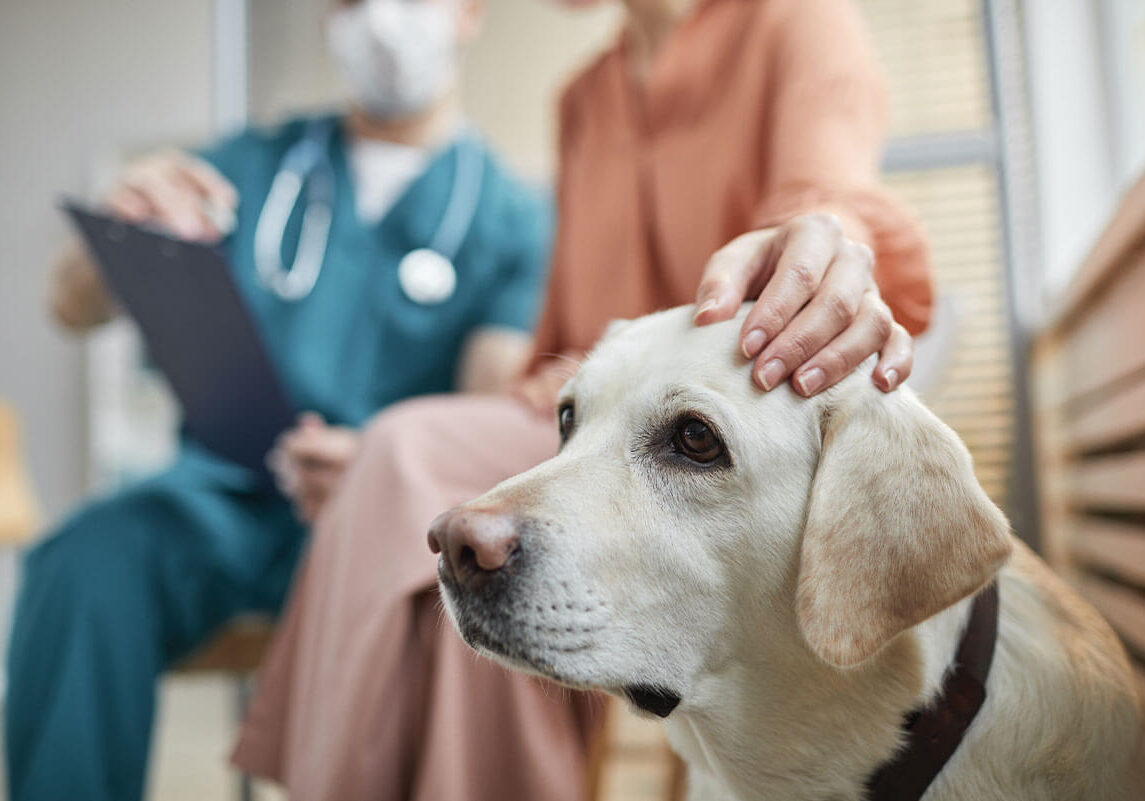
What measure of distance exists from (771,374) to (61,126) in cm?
334

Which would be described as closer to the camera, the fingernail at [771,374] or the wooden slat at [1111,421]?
the fingernail at [771,374]

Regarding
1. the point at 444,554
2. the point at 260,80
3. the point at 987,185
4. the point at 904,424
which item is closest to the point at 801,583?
the point at 904,424

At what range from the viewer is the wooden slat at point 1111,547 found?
88cm

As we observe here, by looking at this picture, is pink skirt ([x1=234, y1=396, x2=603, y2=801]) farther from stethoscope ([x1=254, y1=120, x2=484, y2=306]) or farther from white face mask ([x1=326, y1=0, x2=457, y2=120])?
white face mask ([x1=326, y1=0, x2=457, y2=120])

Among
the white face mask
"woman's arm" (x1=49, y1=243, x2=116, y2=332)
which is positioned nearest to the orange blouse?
the white face mask

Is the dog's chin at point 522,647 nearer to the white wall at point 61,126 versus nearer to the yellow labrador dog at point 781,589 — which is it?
the yellow labrador dog at point 781,589

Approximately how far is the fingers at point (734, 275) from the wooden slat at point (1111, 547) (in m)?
0.52

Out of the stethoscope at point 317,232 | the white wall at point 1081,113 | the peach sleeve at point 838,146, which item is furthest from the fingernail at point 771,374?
the stethoscope at point 317,232

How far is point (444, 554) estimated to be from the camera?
0.59 metres

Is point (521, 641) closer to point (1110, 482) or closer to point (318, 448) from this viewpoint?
point (318, 448)

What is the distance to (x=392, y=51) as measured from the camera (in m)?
1.62

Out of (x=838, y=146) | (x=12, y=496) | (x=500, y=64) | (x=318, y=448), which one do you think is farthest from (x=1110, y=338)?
(x=12, y=496)

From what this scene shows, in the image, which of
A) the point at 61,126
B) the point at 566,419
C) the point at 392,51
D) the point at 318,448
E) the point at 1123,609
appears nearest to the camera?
the point at 566,419

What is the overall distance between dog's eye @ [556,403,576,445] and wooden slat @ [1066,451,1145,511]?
56 centimetres
